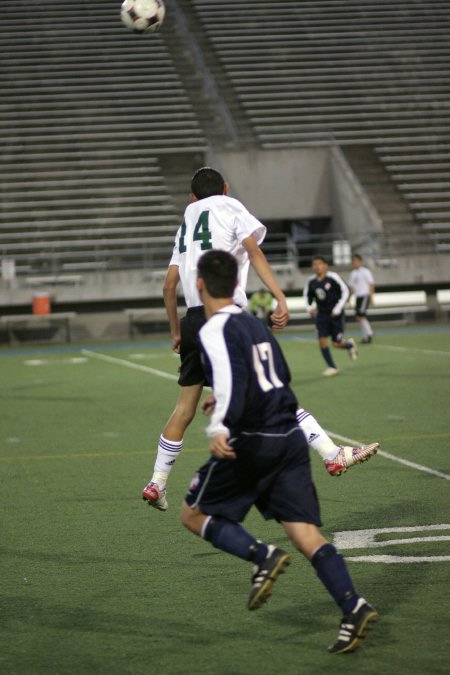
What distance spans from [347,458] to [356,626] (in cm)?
233

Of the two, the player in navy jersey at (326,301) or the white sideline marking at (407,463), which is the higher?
the player in navy jersey at (326,301)

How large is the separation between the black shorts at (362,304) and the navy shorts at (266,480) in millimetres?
19607

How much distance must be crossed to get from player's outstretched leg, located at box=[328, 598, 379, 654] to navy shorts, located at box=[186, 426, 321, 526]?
0.36 metres

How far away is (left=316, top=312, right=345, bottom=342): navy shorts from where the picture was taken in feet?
55.3

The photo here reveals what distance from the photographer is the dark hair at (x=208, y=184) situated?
240 inches

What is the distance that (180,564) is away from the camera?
557cm

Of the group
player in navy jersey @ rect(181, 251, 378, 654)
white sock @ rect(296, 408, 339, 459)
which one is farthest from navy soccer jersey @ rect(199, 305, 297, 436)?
white sock @ rect(296, 408, 339, 459)

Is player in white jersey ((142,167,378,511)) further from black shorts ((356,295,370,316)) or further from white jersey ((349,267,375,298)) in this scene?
white jersey ((349,267,375,298))

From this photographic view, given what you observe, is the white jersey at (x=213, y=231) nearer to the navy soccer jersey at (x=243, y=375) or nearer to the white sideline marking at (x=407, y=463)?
the navy soccer jersey at (x=243, y=375)

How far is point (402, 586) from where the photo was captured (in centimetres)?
496

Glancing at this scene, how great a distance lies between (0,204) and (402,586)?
1062 inches

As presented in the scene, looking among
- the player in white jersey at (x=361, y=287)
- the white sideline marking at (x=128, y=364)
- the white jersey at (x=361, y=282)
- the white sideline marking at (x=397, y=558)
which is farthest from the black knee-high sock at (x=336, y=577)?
the white jersey at (x=361, y=282)

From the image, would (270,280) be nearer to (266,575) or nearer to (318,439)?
(318,439)

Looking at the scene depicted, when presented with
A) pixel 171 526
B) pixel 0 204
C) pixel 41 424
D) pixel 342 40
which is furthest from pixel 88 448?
pixel 342 40
